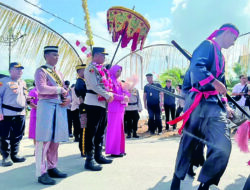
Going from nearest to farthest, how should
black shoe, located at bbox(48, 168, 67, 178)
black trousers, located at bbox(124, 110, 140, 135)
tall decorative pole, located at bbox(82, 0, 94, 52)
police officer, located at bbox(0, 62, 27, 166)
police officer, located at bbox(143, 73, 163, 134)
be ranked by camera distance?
black shoe, located at bbox(48, 168, 67, 178) < police officer, located at bbox(0, 62, 27, 166) < tall decorative pole, located at bbox(82, 0, 94, 52) < black trousers, located at bbox(124, 110, 140, 135) < police officer, located at bbox(143, 73, 163, 134)

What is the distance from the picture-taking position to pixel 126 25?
522cm

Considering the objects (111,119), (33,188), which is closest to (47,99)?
(33,188)

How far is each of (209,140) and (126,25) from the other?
11.2ft

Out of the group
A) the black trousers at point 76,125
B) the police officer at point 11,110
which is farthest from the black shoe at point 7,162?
the black trousers at point 76,125

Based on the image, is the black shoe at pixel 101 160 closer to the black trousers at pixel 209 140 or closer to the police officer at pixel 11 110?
the police officer at pixel 11 110

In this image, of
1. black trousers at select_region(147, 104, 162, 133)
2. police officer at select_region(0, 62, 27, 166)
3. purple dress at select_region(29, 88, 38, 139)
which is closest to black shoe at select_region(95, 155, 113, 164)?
police officer at select_region(0, 62, 27, 166)

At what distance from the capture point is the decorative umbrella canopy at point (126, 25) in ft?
17.0

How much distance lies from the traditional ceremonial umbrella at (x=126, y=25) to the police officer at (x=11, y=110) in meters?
2.09

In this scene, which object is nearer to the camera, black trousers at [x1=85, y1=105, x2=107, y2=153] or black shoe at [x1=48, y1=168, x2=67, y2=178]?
black shoe at [x1=48, y1=168, x2=67, y2=178]

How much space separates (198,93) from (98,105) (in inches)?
67.6

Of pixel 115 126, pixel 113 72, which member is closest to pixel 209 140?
pixel 115 126

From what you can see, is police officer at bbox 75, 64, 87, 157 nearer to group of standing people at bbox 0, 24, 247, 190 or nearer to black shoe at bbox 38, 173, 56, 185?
group of standing people at bbox 0, 24, 247, 190

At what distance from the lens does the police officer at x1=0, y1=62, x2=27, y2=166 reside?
4305 millimetres

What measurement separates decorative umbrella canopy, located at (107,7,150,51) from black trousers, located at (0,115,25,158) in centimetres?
258
